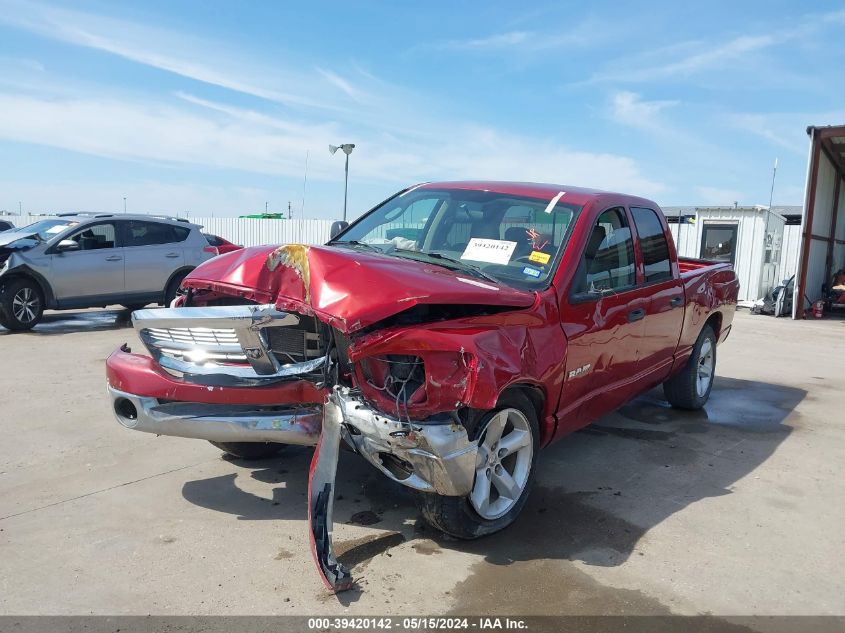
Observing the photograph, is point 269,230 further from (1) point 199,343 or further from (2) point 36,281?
(1) point 199,343

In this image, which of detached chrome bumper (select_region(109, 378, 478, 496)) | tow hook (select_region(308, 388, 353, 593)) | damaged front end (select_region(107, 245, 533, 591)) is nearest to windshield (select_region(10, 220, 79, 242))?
damaged front end (select_region(107, 245, 533, 591))

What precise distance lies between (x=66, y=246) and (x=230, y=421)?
827 cm

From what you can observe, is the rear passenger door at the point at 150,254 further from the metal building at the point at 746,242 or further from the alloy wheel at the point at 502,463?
the metal building at the point at 746,242

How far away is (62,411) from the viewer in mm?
5617

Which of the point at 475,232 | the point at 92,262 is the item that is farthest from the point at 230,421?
the point at 92,262

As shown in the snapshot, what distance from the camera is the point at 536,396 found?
11.8ft

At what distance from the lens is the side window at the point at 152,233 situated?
10992mm

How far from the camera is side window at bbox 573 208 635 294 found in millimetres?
4066

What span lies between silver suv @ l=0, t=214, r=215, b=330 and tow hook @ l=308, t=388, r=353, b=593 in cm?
835

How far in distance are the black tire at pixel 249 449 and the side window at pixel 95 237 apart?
7.21 metres

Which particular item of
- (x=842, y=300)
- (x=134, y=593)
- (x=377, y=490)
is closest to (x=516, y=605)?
(x=377, y=490)

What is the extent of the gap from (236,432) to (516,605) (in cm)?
152

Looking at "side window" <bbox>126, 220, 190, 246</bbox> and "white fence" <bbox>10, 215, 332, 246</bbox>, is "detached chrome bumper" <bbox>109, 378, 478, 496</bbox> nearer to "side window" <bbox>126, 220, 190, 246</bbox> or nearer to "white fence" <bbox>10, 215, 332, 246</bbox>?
"side window" <bbox>126, 220, 190, 246</bbox>

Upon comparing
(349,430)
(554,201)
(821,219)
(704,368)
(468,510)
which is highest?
(821,219)
